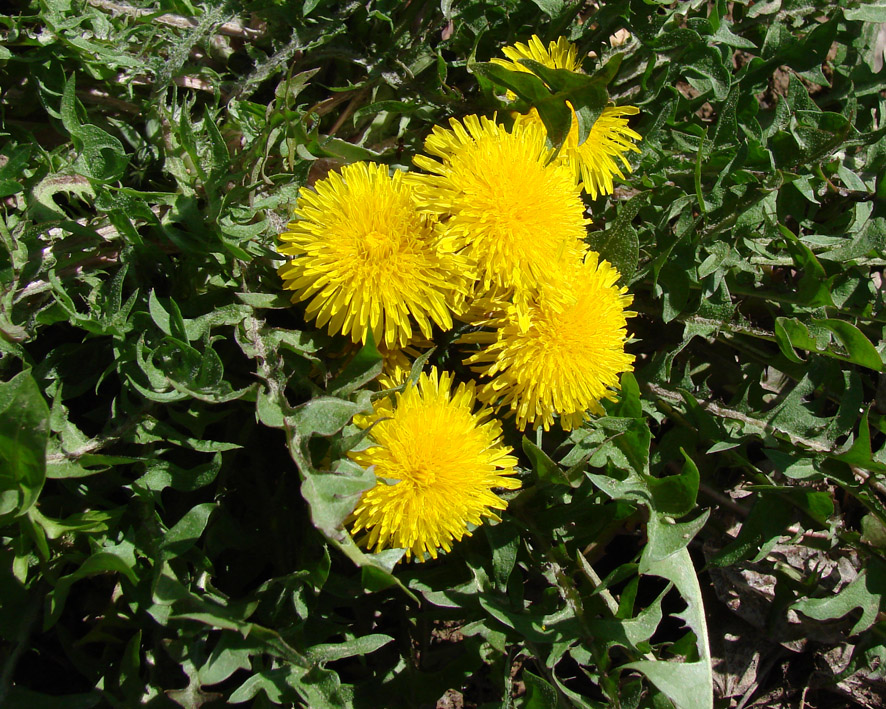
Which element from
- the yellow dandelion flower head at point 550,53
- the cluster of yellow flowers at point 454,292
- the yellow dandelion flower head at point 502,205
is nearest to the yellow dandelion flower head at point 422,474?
the cluster of yellow flowers at point 454,292

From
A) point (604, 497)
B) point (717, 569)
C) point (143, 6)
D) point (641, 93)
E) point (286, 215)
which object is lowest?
→ point (717, 569)

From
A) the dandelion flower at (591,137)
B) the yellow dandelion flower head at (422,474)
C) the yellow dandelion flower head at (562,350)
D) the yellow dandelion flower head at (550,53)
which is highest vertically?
the yellow dandelion flower head at (550,53)

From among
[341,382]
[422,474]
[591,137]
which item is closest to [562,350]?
[422,474]

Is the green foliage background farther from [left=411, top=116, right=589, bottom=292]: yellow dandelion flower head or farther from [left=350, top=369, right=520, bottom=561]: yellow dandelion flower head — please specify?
[left=411, top=116, right=589, bottom=292]: yellow dandelion flower head

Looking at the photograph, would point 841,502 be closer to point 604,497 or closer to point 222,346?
point 604,497

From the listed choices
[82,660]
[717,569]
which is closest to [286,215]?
[82,660]

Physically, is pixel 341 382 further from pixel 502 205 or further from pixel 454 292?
pixel 502 205

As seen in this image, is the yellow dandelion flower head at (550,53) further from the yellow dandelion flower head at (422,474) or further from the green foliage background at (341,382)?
the yellow dandelion flower head at (422,474)
